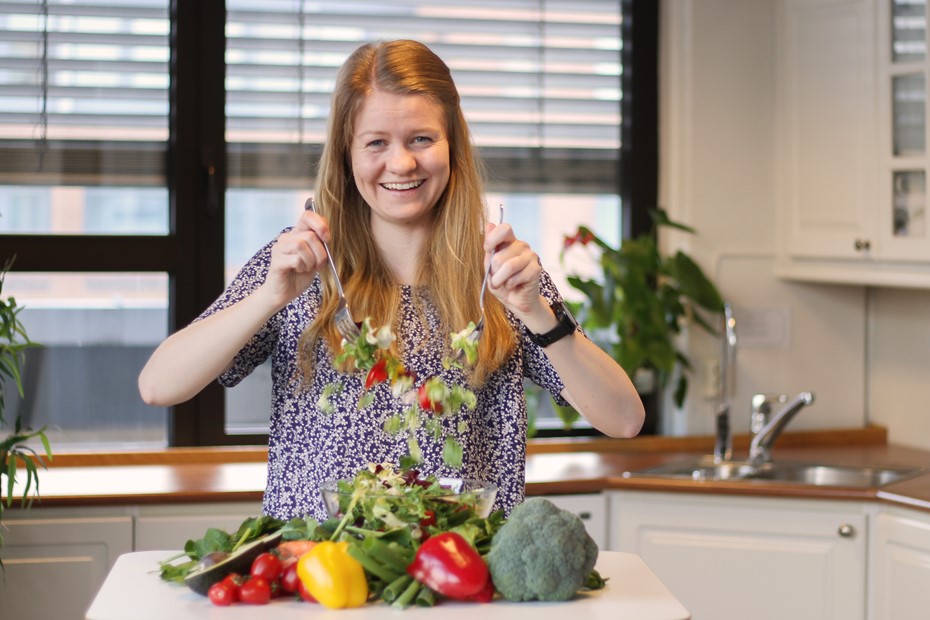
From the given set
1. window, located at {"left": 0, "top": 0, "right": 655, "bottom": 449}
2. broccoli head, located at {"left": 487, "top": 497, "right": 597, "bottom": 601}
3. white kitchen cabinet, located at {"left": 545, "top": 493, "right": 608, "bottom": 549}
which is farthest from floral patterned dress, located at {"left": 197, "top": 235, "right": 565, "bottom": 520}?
window, located at {"left": 0, "top": 0, "right": 655, "bottom": 449}

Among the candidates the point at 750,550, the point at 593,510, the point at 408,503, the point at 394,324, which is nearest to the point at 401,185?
the point at 394,324

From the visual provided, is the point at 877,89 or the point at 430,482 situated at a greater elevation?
the point at 877,89

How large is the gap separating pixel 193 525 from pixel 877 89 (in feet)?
6.74

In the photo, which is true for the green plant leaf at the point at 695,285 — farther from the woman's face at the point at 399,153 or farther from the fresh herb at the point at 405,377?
the fresh herb at the point at 405,377

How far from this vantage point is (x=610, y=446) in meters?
3.58

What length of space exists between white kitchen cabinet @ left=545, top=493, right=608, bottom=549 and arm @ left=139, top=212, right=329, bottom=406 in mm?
1443

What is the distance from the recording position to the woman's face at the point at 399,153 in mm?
1799

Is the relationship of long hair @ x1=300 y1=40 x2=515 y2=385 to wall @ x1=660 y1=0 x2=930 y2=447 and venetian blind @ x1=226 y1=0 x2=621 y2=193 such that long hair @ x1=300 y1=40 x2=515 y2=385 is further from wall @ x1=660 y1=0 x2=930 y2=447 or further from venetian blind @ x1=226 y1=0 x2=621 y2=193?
wall @ x1=660 y1=0 x2=930 y2=447

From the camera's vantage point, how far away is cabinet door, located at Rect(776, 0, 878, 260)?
331cm

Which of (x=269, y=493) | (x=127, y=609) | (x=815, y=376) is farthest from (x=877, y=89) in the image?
(x=127, y=609)

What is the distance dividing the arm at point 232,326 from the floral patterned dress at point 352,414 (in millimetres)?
98

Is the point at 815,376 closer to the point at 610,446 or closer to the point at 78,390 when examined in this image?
the point at 610,446

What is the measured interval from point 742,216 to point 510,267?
7.33ft

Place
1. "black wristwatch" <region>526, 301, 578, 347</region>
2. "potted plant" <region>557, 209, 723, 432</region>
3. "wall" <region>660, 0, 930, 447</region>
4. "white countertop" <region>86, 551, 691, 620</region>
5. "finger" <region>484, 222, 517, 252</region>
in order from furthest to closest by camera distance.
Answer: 1. "wall" <region>660, 0, 930, 447</region>
2. "potted plant" <region>557, 209, 723, 432</region>
3. "black wristwatch" <region>526, 301, 578, 347</region>
4. "finger" <region>484, 222, 517, 252</region>
5. "white countertop" <region>86, 551, 691, 620</region>
